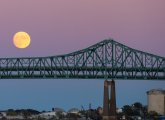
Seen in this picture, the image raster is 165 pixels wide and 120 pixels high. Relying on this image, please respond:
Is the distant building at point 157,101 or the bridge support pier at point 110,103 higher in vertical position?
the distant building at point 157,101

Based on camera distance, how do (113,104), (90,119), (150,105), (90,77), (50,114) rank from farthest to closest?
1. (50,114)
2. (150,105)
3. (90,119)
4. (90,77)
5. (113,104)

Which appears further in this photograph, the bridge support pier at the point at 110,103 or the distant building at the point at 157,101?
the distant building at the point at 157,101

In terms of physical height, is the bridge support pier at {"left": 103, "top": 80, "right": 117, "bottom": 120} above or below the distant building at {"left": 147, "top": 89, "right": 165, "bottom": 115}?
below

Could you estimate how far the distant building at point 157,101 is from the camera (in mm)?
154750

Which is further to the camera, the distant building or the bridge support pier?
the distant building

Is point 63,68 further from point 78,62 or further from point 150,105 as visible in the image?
point 150,105

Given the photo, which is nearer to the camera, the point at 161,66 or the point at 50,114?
the point at 161,66

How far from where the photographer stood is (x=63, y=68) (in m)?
110

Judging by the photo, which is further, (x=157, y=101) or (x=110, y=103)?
(x=157, y=101)

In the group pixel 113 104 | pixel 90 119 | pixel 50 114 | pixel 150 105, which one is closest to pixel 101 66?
pixel 113 104

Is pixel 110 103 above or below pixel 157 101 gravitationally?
below

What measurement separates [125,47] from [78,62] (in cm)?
655

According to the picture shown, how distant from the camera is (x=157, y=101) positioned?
159000mm

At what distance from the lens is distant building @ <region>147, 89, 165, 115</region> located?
15475 centimetres
